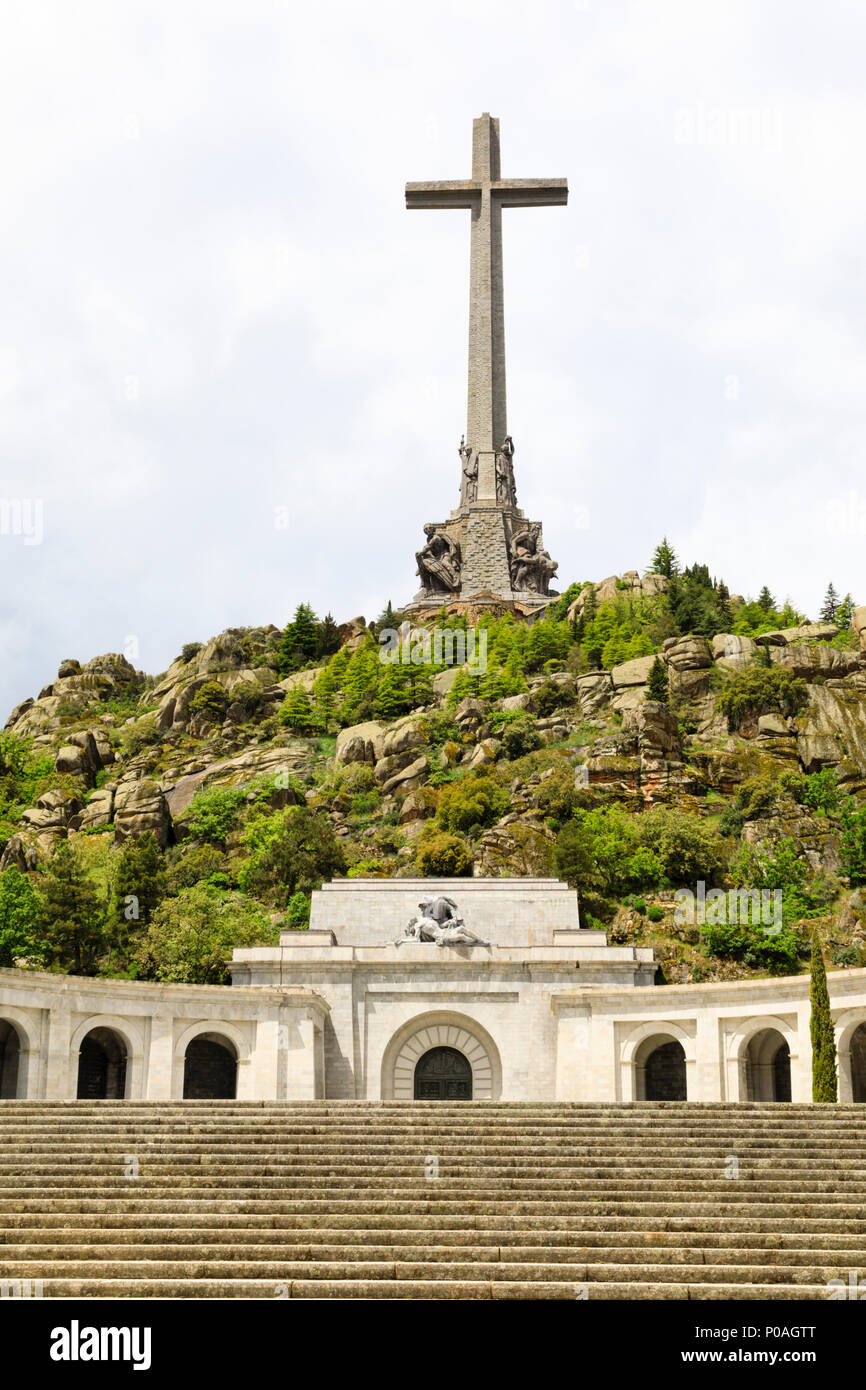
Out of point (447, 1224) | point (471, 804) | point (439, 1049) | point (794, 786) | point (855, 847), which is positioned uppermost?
point (794, 786)

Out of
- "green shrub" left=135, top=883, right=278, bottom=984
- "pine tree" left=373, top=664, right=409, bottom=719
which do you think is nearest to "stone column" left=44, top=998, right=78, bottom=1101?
"green shrub" left=135, top=883, right=278, bottom=984

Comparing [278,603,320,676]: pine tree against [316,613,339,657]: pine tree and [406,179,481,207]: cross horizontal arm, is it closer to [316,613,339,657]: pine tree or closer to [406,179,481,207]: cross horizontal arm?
[316,613,339,657]: pine tree

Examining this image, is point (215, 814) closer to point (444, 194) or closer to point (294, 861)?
point (294, 861)

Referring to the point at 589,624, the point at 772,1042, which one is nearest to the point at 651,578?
the point at 589,624

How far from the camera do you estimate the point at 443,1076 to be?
132ft

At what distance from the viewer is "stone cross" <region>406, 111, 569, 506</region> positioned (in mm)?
88125

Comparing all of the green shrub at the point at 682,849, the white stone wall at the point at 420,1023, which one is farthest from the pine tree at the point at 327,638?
the white stone wall at the point at 420,1023

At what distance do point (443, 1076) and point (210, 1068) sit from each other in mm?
6178

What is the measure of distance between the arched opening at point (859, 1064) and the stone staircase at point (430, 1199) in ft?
35.7

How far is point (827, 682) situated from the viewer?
7656 centimetres

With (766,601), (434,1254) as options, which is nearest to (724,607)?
(766,601)

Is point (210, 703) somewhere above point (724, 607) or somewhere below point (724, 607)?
below
